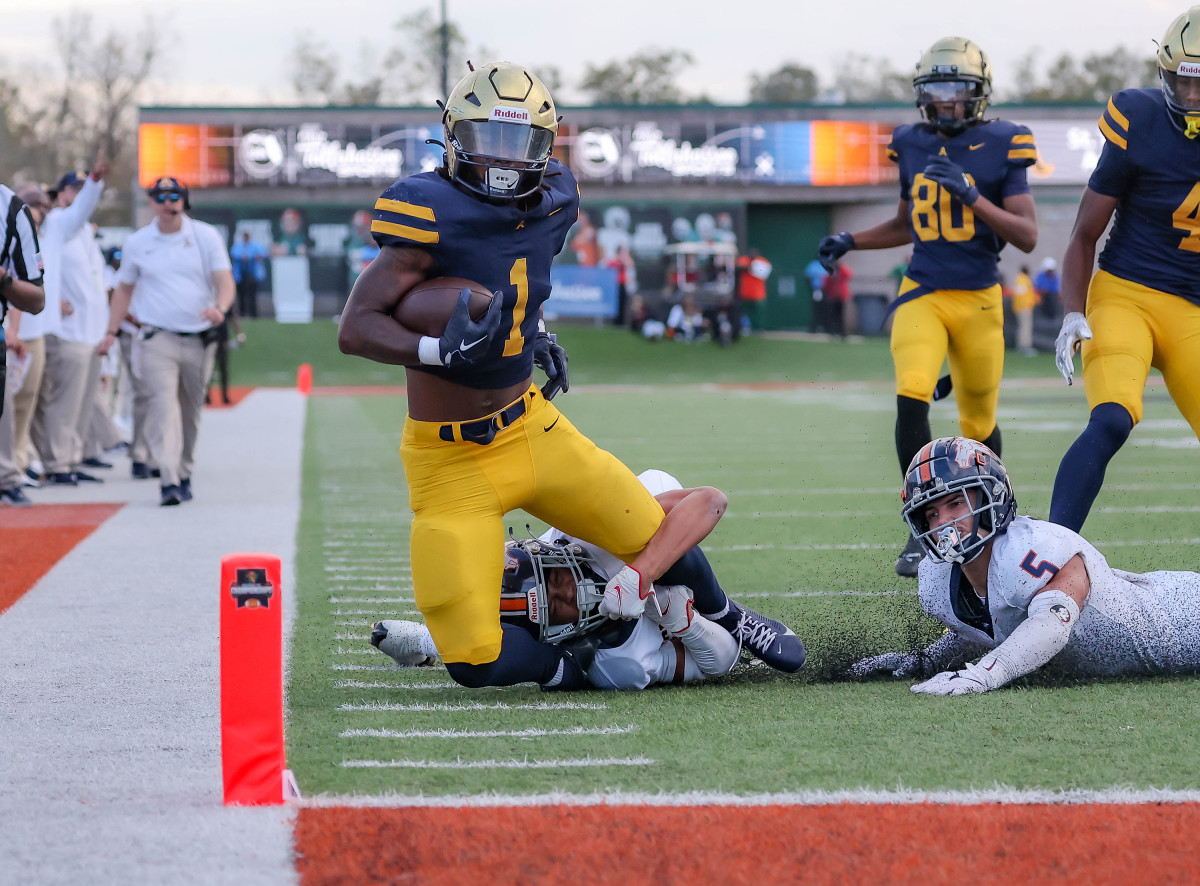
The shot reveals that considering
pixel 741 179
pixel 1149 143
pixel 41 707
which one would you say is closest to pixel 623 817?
pixel 41 707

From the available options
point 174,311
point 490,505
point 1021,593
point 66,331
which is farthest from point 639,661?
point 66,331

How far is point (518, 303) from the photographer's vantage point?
4102 millimetres

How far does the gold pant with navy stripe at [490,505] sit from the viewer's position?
3.95 metres

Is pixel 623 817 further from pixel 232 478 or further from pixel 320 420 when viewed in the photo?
pixel 320 420

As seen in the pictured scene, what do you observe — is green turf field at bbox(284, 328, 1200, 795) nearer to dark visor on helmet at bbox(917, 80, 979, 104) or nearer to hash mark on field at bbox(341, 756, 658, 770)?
hash mark on field at bbox(341, 756, 658, 770)

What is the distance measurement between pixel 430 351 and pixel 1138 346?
8.44ft

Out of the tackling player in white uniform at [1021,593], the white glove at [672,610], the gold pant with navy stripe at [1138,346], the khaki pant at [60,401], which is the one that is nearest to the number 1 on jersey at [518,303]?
the white glove at [672,610]

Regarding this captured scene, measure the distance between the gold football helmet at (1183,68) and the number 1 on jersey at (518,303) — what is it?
7.50 ft

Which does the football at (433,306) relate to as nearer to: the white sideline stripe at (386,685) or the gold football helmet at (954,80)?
the white sideline stripe at (386,685)

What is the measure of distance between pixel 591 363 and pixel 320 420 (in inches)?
437

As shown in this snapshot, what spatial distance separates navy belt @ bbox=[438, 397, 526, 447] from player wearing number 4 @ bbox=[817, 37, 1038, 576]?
2375 mm

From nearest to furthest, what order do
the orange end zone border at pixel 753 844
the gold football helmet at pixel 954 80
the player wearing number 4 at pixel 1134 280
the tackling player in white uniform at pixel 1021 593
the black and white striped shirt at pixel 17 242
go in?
1. the orange end zone border at pixel 753 844
2. the tackling player in white uniform at pixel 1021 593
3. the player wearing number 4 at pixel 1134 280
4. the black and white striped shirt at pixel 17 242
5. the gold football helmet at pixel 954 80

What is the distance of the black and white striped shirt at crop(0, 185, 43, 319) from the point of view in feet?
17.8

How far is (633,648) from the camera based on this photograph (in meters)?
4.16
